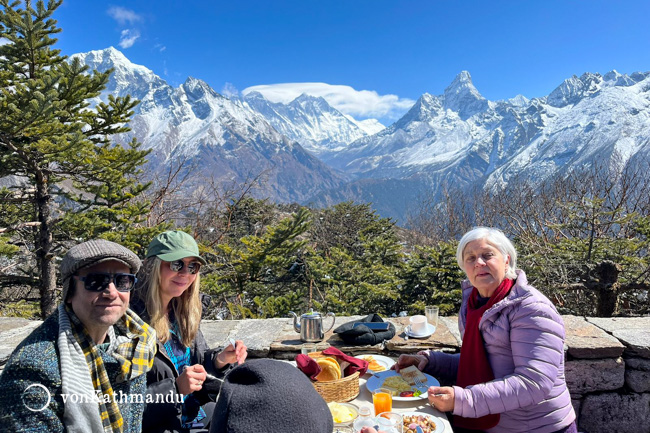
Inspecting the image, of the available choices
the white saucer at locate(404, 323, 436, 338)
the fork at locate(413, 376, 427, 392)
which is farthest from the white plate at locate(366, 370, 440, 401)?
the white saucer at locate(404, 323, 436, 338)

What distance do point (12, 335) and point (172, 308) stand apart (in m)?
1.56

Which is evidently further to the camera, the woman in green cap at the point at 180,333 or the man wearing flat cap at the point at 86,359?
the woman in green cap at the point at 180,333

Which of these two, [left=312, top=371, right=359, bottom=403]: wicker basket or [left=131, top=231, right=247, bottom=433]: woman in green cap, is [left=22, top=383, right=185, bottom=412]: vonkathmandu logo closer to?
[left=131, top=231, right=247, bottom=433]: woman in green cap

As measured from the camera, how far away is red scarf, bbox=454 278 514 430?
1.88m

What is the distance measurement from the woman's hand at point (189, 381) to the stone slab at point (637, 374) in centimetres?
249

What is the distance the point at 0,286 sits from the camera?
24.4ft

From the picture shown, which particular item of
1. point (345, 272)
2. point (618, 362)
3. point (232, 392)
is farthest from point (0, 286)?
point (618, 362)

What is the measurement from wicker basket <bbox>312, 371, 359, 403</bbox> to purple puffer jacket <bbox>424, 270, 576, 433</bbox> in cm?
46

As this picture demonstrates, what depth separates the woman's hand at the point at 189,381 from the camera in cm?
181

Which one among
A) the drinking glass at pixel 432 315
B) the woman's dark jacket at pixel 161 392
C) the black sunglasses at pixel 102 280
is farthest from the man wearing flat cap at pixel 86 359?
the drinking glass at pixel 432 315

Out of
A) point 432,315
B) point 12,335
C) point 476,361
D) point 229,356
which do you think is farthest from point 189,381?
point 12,335

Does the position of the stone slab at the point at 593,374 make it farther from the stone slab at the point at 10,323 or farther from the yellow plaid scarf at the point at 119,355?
the stone slab at the point at 10,323

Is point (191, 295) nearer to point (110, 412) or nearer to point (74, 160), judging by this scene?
point (110, 412)

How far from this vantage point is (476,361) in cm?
192
